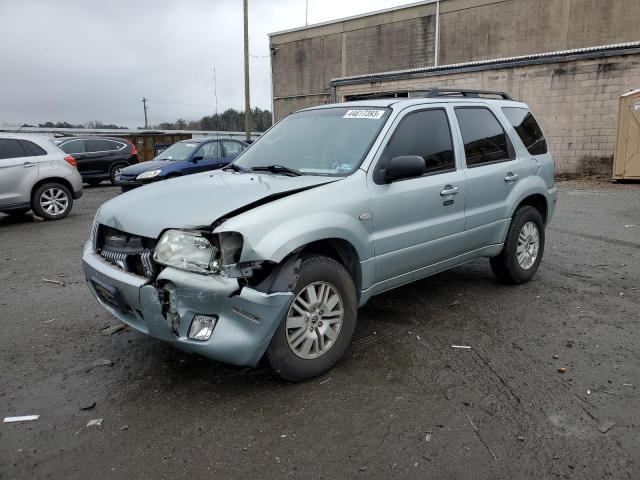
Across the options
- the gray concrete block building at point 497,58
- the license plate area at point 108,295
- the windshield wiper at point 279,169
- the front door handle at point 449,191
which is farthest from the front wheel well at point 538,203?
the license plate area at point 108,295

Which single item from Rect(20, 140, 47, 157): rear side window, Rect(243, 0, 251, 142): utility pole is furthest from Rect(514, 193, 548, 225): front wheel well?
Rect(243, 0, 251, 142): utility pole

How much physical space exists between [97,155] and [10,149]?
7.62 m

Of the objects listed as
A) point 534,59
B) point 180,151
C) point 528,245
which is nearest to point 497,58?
point 534,59

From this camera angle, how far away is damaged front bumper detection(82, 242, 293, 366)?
2789 mm

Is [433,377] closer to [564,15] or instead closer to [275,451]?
[275,451]

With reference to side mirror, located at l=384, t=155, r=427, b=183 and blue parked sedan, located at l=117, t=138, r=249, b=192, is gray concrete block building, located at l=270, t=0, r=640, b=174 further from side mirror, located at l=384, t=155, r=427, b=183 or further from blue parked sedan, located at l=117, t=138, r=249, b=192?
blue parked sedan, located at l=117, t=138, r=249, b=192

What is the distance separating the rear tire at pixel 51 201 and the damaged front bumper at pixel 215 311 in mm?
7919

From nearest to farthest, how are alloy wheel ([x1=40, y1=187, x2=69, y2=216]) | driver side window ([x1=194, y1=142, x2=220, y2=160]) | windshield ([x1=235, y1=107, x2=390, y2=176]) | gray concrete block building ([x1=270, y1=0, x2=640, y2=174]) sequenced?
windshield ([x1=235, y1=107, x2=390, y2=176]) < alloy wheel ([x1=40, y1=187, x2=69, y2=216]) < driver side window ([x1=194, y1=142, x2=220, y2=160]) < gray concrete block building ([x1=270, y1=0, x2=640, y2=174])

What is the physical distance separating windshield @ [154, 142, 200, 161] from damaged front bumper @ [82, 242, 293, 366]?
979 cm

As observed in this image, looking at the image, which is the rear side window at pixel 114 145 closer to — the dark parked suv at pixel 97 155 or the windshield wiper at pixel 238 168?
the dark parked suv at pixel 97 155

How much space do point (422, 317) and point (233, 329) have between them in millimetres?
2014

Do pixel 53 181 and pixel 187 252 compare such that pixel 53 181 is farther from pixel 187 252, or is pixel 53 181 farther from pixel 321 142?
pixel 187 252

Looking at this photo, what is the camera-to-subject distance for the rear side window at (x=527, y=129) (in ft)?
16.7

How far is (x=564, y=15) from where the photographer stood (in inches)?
944
